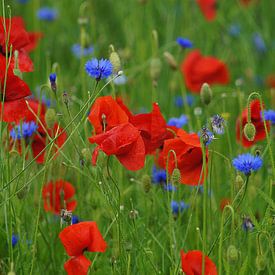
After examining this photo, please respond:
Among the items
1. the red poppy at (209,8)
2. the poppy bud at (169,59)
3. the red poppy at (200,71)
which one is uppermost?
the red poppy at (209,8)

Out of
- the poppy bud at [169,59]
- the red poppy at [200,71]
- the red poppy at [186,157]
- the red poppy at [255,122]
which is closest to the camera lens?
the red poppy at [186,157]

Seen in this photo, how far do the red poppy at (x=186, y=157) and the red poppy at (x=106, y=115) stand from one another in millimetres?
103

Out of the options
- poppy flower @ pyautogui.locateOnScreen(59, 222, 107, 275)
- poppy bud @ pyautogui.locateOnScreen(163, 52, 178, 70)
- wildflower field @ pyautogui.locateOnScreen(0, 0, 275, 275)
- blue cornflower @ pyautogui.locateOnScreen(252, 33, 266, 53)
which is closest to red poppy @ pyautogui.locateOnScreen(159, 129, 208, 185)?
wildflower field @ pyautogui.locateOnScreen(0, 0, 275, 275)

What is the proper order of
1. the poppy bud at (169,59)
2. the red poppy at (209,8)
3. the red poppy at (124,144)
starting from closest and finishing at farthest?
1. the red poppy at (124,144)
2. the poppy bud at (169,59)
3. the red poppy at (209,8)

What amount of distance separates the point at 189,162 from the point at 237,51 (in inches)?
72.6

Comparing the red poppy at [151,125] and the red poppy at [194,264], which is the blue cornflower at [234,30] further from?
the red poppy at [194,264]

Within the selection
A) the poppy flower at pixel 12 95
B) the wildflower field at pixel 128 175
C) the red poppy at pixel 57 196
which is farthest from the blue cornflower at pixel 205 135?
the red poppy at pixel 57 196

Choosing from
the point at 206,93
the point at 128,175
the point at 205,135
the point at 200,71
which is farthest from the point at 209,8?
the point at 205,135

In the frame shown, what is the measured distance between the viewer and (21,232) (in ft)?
5.68

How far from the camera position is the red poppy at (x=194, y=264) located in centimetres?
142

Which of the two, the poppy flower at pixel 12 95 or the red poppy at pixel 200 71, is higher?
the red poppy at pixel 200 71

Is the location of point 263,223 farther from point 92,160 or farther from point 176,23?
point 176,23

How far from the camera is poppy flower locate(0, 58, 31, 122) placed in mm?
1479

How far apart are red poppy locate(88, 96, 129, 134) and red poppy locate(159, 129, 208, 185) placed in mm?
103
